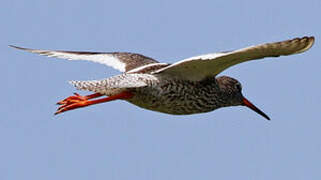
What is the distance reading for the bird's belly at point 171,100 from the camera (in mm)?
9867

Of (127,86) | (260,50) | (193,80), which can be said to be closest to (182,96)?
(193,80)

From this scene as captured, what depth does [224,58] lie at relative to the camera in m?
9.27

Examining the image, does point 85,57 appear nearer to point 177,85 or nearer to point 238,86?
point 177,85

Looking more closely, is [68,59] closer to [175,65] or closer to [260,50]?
[175,65]

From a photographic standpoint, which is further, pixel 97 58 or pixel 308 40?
pixel 97 58

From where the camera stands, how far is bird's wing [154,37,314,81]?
28.1 feet

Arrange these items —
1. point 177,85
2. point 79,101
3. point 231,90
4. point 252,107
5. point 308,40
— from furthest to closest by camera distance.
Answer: point 252,107, point 231,90, point 79,101, point 177,85, point 308,40

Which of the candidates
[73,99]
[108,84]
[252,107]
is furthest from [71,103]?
[252,107]

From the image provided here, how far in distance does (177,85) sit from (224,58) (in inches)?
35.9

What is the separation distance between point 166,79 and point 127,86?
0.66 m

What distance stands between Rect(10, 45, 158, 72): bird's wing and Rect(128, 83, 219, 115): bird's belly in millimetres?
1071

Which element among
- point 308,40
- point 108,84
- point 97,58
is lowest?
point 108,84

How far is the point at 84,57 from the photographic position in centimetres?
1125

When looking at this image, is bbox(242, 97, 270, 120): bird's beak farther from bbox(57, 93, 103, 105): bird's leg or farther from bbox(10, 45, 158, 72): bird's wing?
bbox(57, 93, 103, 105): bird's leg
